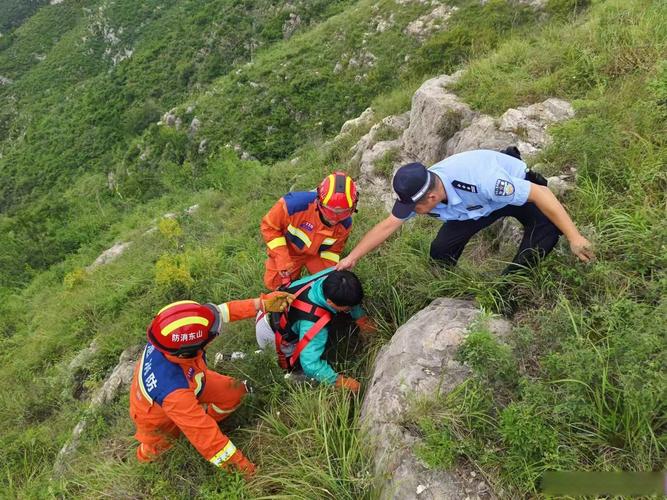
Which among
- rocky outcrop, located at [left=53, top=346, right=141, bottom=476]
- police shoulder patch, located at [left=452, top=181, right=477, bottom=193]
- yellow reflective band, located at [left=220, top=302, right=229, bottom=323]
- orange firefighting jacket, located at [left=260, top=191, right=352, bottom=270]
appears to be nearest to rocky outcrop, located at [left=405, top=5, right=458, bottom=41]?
orange firefighting jacket, located at [left=260, top=191, right=352, bottom=270]

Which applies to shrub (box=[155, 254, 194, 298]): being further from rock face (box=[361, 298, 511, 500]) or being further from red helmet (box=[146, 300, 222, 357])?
rock face (box=[361, 298, 511, 500])

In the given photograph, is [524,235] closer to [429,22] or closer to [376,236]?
[376,236]

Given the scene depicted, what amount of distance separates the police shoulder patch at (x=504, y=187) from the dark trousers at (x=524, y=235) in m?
0.38

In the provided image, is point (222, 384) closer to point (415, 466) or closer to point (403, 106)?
point (415, 466)

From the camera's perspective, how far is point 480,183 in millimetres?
2850

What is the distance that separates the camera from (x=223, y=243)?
6660mm

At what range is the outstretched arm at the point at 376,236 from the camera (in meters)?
3.17

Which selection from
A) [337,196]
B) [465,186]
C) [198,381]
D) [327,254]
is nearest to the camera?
[465,186]

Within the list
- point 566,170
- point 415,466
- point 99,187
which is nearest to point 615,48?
point 566,170

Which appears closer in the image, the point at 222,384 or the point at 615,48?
the point at 222,384

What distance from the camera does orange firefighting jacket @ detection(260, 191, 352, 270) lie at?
4004 mm

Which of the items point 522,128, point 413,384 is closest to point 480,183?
point 413,384

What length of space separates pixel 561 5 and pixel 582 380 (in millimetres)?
10045

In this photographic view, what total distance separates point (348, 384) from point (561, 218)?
1.69 meters
